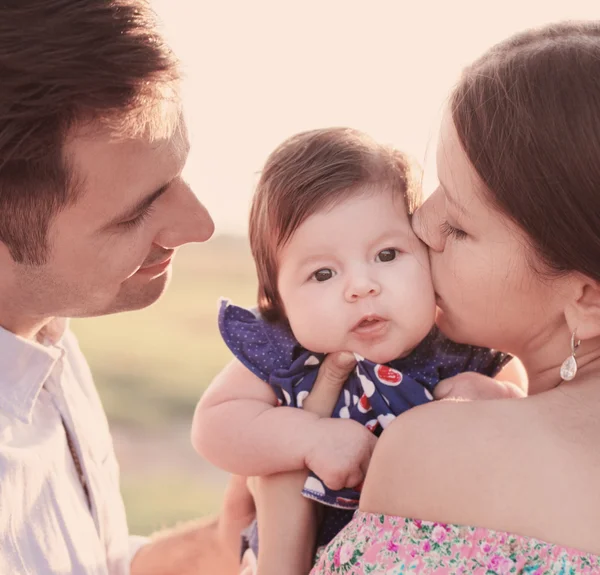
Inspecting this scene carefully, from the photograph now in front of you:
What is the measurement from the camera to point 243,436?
2457mm

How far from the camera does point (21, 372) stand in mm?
2443

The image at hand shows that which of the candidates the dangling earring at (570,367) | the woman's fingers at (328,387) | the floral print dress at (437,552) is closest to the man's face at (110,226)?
the woman's fingers at (328,387)

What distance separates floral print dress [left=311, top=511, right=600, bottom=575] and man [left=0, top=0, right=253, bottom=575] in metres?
0.79

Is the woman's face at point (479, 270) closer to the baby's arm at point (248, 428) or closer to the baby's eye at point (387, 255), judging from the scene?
the baby's eye at point (387, 255)

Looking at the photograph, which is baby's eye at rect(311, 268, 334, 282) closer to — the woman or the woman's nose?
the woman's nose

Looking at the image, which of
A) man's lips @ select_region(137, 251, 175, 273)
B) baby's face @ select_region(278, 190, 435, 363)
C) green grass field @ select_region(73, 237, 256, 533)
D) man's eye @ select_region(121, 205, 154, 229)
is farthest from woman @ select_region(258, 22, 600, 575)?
green grass field @ select_region(73, 237, 256, 533)

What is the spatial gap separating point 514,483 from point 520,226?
569 millimetres

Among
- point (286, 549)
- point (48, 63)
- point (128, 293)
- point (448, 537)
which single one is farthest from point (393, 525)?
point (48, 63)

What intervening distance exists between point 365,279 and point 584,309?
1.84 feet

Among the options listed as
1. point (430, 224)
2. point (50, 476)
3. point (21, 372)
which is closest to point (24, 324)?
point (21, 372)

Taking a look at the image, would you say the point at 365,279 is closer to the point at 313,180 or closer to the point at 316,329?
the point at 316,329

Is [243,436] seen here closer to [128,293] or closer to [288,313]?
[288,313]

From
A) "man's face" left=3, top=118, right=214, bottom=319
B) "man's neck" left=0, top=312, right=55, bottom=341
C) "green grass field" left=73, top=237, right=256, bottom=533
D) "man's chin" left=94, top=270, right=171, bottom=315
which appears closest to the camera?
"man's face" left=3, top=118, right=214, bottom=319

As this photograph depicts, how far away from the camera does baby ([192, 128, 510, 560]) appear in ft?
7.76
